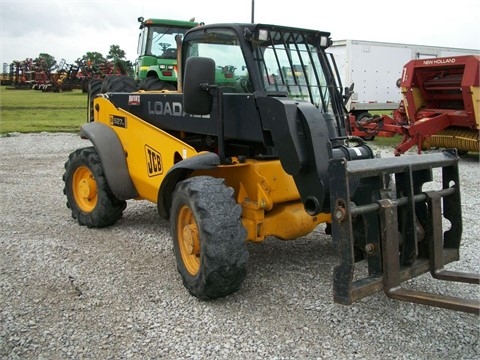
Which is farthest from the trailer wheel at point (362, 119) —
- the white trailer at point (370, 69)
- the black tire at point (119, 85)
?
the black tire at point (119, 85)

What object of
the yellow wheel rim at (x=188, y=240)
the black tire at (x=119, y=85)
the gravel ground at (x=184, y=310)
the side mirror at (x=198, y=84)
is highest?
the black tire at (x=119, y=85)

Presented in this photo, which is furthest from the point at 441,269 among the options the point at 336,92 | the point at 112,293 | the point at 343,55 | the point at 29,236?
the point at 343,55

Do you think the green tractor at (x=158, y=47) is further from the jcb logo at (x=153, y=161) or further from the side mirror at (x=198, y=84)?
the side mirror at (x=198, y=84)

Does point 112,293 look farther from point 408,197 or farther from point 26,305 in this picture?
point 408,197

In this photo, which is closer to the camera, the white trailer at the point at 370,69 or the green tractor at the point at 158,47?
the green tractor at the point at 158,47

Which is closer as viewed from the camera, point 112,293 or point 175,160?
point 112,293

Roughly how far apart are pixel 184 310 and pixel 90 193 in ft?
8.78

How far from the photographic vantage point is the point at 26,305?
12.5 feet

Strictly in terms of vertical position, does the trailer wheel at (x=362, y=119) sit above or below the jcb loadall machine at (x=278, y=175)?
above

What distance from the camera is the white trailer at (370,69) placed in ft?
54.0

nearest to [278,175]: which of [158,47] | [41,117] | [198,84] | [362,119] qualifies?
[198,84]

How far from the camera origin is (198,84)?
3.90 meters

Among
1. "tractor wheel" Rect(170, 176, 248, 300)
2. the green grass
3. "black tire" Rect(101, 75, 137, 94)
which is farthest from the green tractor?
"tractor wheel" Rect(170, 176, 248, 300)

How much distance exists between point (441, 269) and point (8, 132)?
51.3 ft
